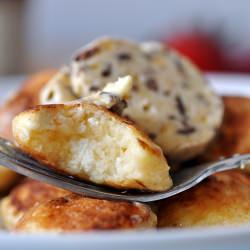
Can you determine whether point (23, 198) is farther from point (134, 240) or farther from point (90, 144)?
point (134, 240)

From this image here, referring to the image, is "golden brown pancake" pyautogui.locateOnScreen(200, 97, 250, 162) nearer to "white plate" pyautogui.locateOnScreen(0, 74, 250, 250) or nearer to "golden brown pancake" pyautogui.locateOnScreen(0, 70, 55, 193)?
"golden brown pancake" pyautogui.locateOnScreen(0, 70, 55, 193)

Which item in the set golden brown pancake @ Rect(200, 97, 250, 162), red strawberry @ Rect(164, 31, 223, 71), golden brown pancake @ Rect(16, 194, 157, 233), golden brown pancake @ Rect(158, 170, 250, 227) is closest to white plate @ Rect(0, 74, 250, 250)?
golden brown pancake @ Rect(16, 194, 157, 233)

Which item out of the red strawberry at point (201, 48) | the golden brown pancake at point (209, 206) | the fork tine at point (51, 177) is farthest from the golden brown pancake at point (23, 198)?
the red strawberry at point (201, 48)

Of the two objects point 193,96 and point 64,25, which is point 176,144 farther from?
point 64,25

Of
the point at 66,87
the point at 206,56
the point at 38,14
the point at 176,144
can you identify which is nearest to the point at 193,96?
the point at 176,144

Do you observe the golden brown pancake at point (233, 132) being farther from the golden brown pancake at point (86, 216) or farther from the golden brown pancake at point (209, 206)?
the golden brown pancake at point (86, 216)

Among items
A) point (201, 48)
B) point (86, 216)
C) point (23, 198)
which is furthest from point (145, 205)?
point (201, 48)
